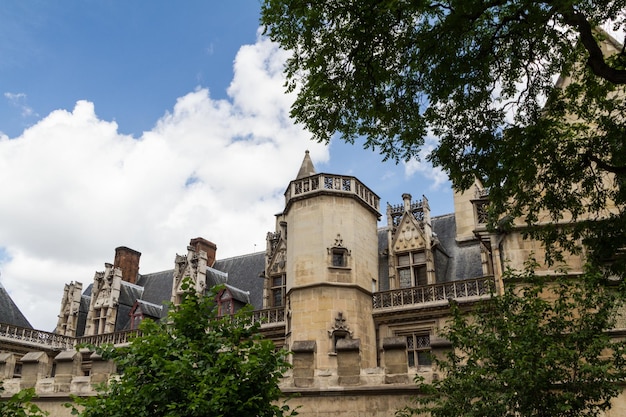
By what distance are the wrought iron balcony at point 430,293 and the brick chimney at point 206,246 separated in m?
12.6

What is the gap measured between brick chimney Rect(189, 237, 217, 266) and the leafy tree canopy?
20596mm

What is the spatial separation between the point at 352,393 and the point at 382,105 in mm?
6352

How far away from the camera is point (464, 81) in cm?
845

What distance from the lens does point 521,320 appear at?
9164mm

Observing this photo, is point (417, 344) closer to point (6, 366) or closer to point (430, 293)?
point (430, 293)

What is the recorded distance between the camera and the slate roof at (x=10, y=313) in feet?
86.3

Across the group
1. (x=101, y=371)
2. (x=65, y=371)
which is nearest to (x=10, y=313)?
(x=65, y=371)

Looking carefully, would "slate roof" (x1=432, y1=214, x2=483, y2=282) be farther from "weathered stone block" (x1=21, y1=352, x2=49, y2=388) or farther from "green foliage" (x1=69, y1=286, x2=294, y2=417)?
"green foliage" (x1=69, y1=286, x2=294, y2=417)

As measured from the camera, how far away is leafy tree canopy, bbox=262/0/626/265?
7.94 m

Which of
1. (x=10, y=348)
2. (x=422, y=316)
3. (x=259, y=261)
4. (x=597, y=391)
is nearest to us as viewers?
(x=597, y=391)

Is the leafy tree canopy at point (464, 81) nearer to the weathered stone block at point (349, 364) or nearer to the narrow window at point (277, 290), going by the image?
the weathered stone block at point (349, 364)

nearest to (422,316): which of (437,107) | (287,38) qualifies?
(437,107)

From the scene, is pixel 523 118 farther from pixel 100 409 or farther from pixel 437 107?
pixel 100 409

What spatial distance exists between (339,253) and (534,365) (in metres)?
10.4
